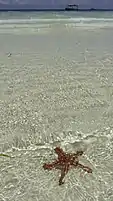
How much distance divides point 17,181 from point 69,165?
350mm

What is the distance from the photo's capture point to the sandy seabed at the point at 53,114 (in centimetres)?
205

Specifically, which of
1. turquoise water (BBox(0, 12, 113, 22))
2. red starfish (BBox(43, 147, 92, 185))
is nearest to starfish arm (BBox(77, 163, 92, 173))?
red starfish (BBox(43, 147, 92, 185))

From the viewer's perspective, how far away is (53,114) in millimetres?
2857

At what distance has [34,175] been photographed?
2.12 meters

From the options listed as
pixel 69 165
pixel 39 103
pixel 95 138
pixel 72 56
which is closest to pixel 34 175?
pixel 69 165

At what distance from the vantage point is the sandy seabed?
205cm

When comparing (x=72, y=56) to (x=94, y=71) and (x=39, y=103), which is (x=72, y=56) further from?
(x=39, y=103)

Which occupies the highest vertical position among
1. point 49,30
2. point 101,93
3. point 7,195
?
point 49,30

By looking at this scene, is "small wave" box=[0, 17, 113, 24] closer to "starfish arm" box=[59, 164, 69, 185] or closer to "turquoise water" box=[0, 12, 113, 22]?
"turquoise water" box=[0, 12, 113, 22]
